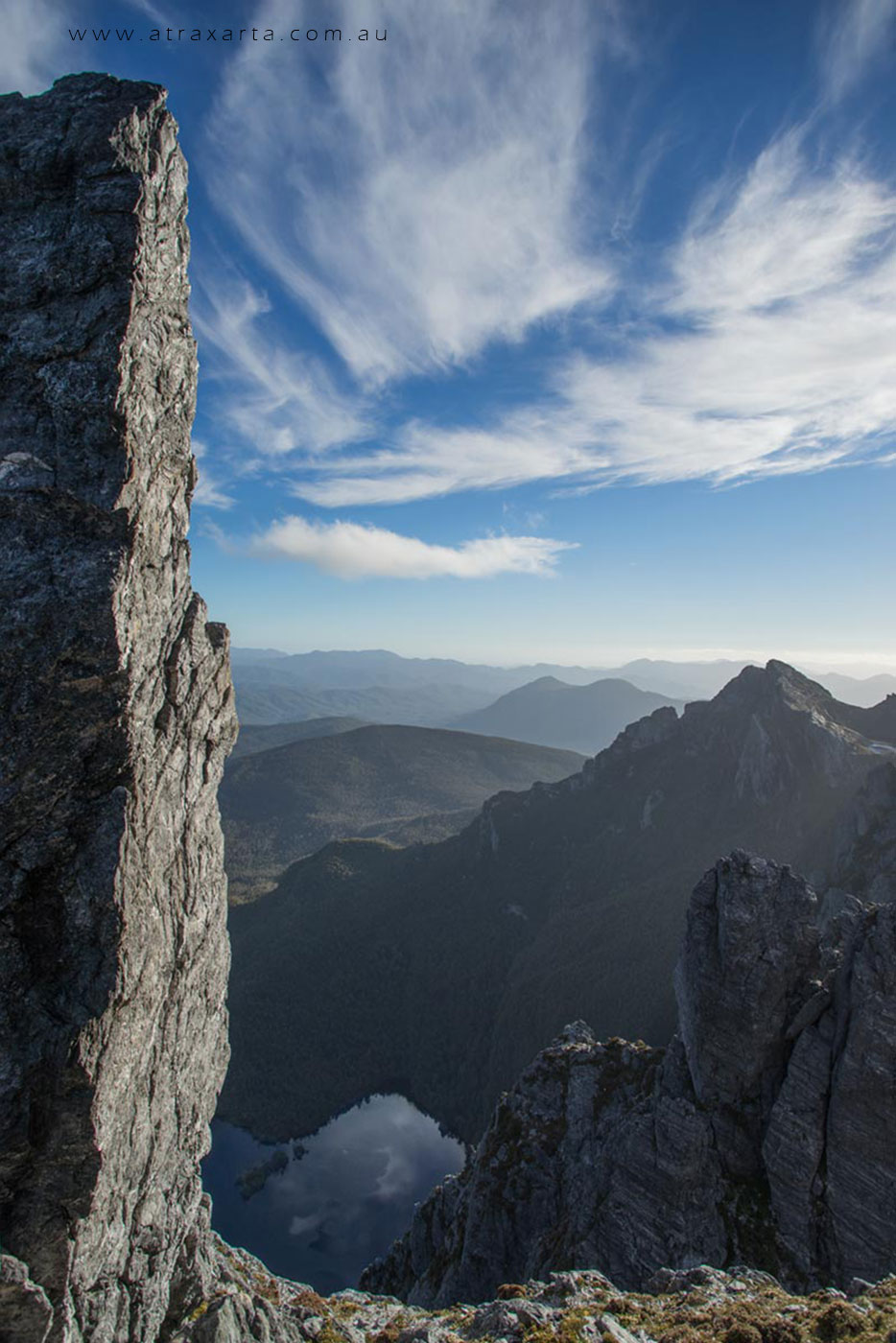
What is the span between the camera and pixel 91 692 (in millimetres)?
15383

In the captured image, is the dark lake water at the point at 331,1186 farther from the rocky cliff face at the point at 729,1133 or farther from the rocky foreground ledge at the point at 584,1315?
the rocky foreground ledge at the point at 584,1315

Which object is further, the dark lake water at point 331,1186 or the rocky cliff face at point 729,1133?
the dark lake water at point 331,1186

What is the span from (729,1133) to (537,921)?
13075 centimetres

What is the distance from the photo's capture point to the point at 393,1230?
3991 inches

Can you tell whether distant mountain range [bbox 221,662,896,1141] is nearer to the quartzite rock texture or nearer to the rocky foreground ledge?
the rocky foreground ledge

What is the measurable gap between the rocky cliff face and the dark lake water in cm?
5587

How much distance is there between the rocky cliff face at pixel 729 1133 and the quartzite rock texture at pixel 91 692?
35.6 meters

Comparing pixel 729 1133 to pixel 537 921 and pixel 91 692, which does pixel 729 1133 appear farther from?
pixel 537 921

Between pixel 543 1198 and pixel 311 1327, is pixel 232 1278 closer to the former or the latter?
pixel 311 1327

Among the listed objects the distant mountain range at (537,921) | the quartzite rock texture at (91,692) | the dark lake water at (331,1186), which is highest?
the quartzite rock texture at (91,692)

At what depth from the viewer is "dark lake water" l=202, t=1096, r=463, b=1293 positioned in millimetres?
97500

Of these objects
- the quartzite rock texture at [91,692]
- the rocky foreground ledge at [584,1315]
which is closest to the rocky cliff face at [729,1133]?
the rocky foreground ledge at [584,1315]

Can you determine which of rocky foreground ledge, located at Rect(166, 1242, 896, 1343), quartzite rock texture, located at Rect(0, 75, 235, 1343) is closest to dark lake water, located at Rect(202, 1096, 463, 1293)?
rocky foreground ledge, located at Rect(166, 1242, 896, 1343)

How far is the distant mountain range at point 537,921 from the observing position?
126 meters
